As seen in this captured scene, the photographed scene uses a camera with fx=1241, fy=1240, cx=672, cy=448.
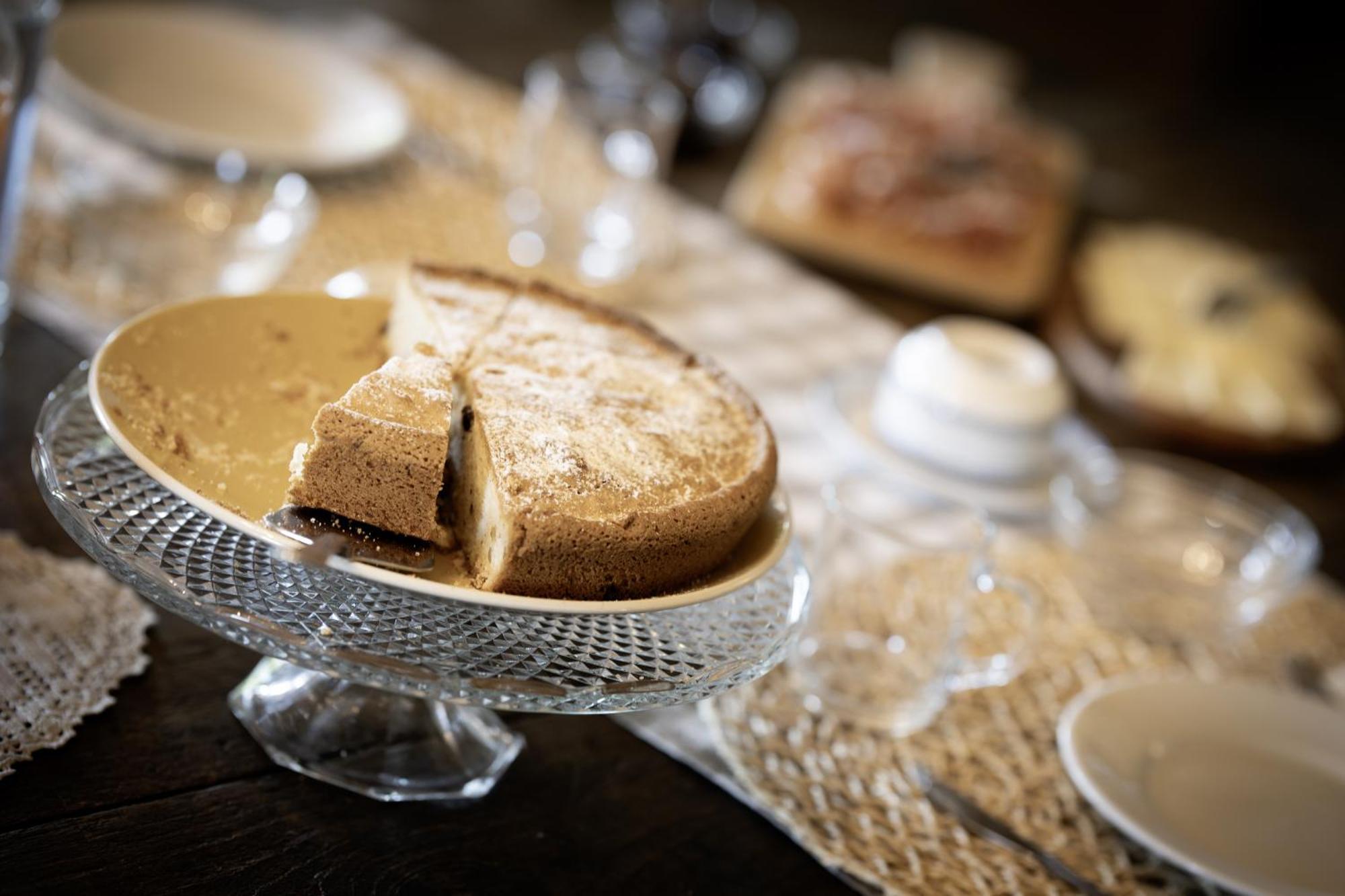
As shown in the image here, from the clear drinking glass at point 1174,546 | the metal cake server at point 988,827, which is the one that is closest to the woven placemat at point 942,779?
the metal cake server at point 988,827

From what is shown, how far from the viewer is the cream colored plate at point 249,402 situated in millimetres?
867

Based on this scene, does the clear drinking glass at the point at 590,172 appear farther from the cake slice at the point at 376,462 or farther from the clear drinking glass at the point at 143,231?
the cake slice at the point at 376,462

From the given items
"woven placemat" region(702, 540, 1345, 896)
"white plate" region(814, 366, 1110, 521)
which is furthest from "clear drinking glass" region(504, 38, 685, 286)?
"woven placemat" region(702, 540, 1345, 896)

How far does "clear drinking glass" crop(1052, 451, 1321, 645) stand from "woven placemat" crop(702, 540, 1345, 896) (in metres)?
0.14

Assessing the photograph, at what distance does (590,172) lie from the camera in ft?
6.82

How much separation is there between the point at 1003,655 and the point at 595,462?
0.50 m

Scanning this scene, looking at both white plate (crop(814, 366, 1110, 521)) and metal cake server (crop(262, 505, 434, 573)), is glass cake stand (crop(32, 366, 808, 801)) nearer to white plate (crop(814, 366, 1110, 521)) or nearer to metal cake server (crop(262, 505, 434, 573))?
metal cake server (crop(262, 505, 434, 573))

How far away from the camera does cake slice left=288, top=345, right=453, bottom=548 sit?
87 centimetres

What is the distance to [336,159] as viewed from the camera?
185 centimetres

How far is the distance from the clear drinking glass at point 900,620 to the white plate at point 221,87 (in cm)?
99

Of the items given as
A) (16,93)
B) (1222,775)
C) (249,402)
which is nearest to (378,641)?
(249,402)

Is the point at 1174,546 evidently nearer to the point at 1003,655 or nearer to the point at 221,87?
the point at 1003,655

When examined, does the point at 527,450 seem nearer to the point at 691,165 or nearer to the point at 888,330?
the point at 888,330

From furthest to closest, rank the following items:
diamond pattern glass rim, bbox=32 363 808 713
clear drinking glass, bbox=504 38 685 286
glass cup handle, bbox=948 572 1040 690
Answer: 1. clear drinking glass, bbox=504 38 685 286
2. glass cup handle, bbox=948 572 1040 690
3. diamond pattern glass rim, bbox=32 363 808 713
